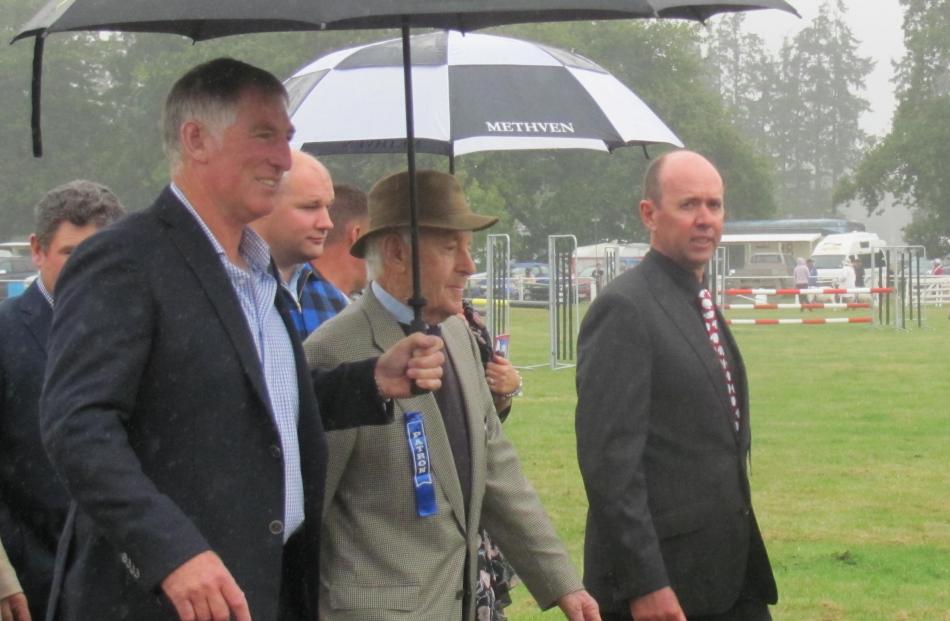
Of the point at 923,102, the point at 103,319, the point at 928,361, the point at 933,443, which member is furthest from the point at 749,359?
the point at 923,102

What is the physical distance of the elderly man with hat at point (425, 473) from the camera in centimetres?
394

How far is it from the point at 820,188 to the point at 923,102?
2308 inches

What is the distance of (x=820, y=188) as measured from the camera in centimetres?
13200

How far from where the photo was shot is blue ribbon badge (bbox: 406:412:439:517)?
13.1ft

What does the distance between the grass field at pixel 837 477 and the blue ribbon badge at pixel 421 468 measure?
4078mm

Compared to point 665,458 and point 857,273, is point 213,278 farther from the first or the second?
point 857,273

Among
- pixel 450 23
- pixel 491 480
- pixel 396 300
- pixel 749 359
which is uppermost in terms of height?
pixel 450 23

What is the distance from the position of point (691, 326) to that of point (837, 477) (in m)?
8.36

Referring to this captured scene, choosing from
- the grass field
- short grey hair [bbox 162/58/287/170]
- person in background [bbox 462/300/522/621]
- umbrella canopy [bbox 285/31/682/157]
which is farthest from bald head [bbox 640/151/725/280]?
the grass field

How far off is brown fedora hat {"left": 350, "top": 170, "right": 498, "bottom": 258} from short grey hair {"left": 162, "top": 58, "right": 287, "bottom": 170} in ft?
3.13

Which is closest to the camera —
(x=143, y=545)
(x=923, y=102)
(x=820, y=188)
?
(x=143, y=545)

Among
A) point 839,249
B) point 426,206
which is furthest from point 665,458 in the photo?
point 839,249

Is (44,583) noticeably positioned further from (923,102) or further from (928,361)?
(923,102)

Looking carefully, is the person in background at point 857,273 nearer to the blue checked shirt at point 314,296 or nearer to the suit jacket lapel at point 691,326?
the blue checked shirt at point 314,296
